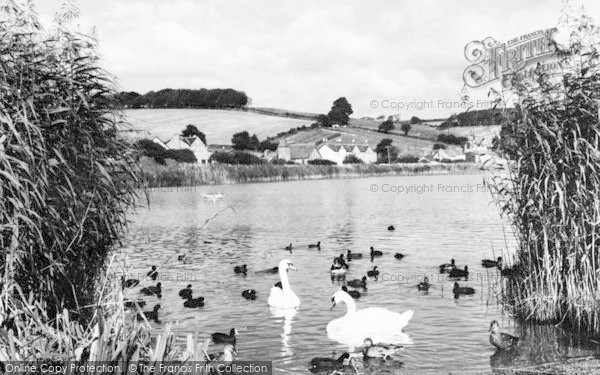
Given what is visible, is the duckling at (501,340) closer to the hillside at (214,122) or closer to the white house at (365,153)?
the white house at (365,153)

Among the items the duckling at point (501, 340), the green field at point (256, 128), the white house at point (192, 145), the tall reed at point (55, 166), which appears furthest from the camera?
the green field at point (256, 128)

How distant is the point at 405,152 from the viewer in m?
134

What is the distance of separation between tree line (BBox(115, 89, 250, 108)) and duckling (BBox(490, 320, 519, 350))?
157882 mm

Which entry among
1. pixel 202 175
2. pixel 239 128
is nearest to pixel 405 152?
pixel 239 128

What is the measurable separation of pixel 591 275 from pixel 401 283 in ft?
27.2

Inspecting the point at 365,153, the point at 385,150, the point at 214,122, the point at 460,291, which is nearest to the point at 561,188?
the point at 460,291

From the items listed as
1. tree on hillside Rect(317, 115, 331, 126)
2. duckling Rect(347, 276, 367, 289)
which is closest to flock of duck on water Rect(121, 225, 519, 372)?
duckling Rect(347, 276, 367, 289)

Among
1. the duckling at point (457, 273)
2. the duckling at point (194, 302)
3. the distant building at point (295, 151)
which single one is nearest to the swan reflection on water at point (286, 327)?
the duckling at point (194, 302)

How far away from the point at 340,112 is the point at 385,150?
29698mm

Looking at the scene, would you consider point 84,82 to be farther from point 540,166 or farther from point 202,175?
point 202,175

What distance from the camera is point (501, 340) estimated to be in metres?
12.1

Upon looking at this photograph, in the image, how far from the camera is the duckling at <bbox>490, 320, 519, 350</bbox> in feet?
39.6

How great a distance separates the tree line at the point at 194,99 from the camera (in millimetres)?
167375

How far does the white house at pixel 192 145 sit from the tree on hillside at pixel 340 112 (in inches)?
1701
